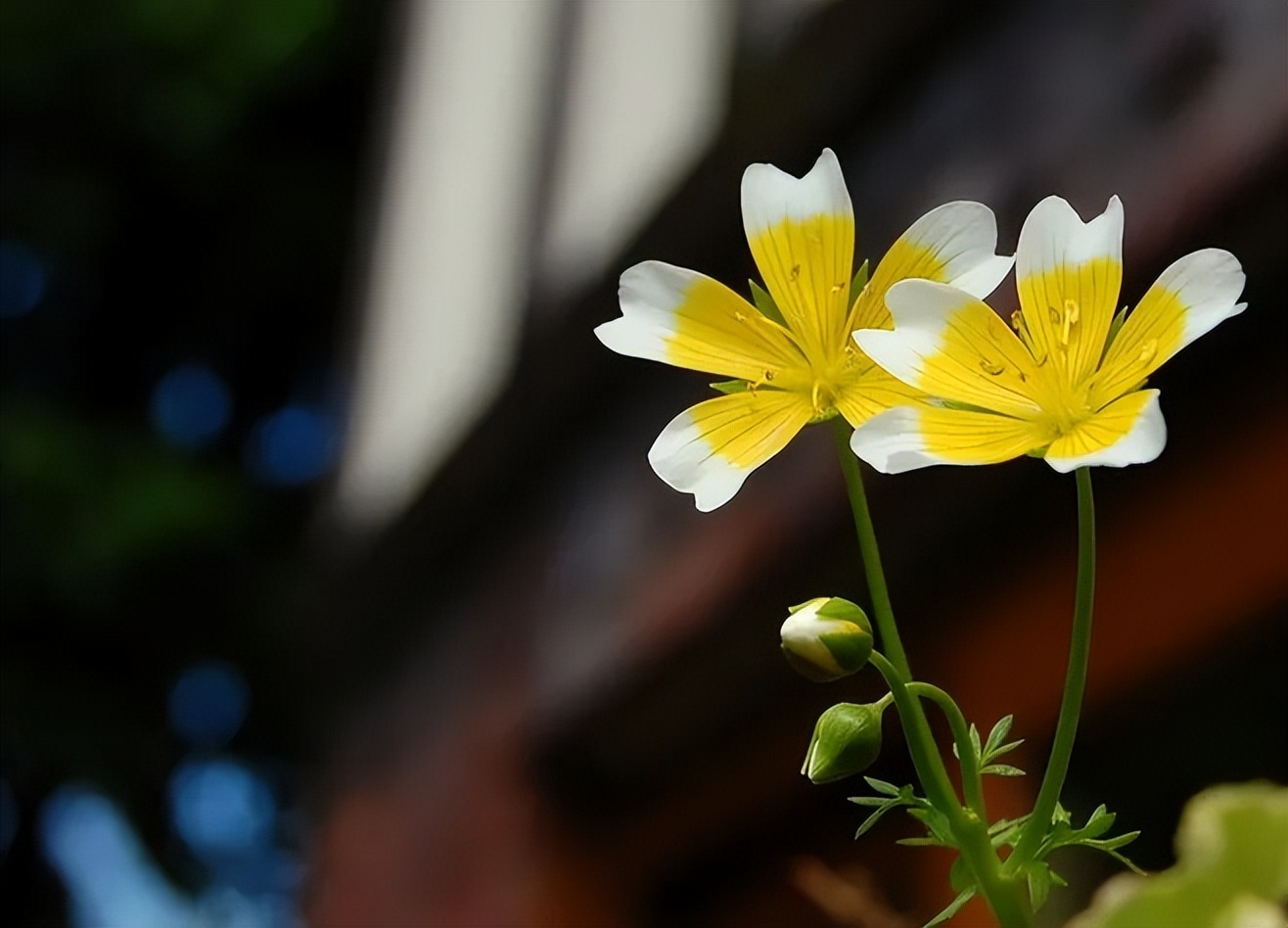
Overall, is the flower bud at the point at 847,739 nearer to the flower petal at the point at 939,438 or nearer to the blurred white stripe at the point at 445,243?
the flower petal at the point at 939,438

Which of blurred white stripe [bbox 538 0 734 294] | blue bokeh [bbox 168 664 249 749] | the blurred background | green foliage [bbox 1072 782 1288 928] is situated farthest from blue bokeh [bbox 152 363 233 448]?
green foliage [bbox 1072 782 1288 928]

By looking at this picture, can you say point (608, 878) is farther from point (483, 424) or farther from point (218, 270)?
point (218, 270)

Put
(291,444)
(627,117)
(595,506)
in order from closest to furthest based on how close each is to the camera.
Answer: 1. (595,506)
2. (627,117)
3. (291,444)

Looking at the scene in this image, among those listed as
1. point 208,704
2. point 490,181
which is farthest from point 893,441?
point 208,704

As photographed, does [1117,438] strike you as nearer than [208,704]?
Yes

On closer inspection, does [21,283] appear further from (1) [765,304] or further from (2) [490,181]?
(1) [765,304]

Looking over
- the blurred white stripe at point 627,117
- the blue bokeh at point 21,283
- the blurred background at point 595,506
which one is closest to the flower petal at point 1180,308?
the blurred background at point 595,506

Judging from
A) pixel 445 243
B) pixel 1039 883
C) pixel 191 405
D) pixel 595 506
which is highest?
pixel 191 405

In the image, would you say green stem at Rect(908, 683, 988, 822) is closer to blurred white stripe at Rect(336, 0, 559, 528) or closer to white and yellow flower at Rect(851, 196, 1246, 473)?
white and yellow flower at Rect(851, 196, 1246, 473)
